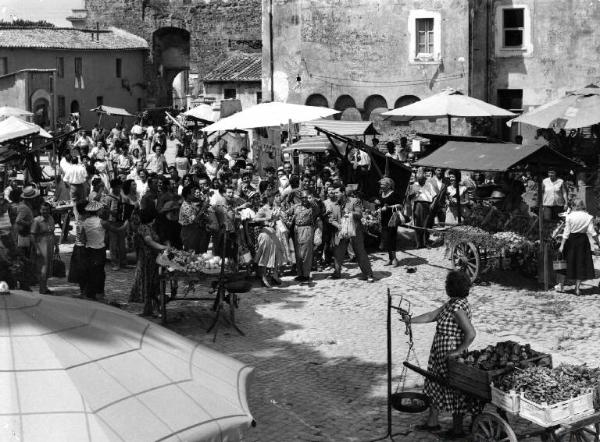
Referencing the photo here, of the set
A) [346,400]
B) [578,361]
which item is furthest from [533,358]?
[578,361]

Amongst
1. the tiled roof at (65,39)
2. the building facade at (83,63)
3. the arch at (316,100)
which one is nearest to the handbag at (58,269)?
the arch at (316,100)

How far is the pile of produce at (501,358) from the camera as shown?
8.97 meters

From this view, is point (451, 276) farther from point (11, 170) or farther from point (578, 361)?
point (11, 170)

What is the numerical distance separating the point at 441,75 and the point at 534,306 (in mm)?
17908

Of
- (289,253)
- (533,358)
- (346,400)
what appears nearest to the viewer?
(533,358)

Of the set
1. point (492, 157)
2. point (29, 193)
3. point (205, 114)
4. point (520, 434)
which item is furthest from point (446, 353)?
point (205, 114)

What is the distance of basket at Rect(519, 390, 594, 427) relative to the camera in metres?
8.22

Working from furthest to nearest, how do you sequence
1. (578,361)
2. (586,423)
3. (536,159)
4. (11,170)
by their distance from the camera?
(11,170), (536,159), (578,361), (586,423)

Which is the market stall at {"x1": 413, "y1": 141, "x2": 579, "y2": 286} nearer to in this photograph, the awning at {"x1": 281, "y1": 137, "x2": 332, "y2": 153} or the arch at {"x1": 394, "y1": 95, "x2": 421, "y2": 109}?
the awning at {"x1": 281, "y1": 137, "x2": 332, "y2": 153}

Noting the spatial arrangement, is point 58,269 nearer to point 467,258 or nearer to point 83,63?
point 467,258

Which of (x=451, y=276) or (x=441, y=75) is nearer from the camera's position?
(x=451, y=276)

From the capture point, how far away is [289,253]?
55.9ft

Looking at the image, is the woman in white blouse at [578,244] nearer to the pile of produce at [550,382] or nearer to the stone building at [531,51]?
the pile of produce at [550,382]

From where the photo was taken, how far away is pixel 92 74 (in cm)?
5447
